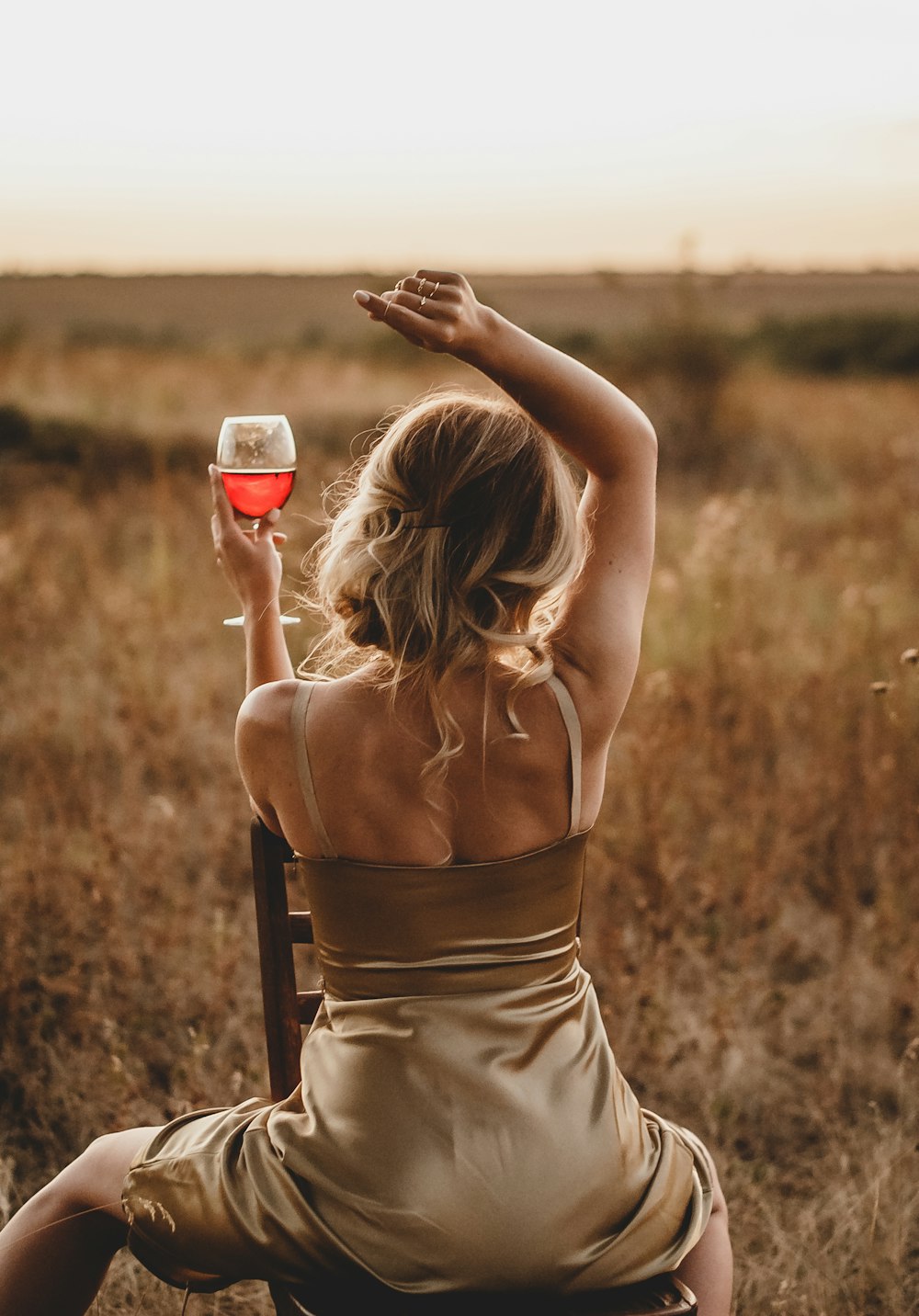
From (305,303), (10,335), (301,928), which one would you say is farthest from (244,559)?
(305,303)

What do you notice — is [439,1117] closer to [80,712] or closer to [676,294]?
[80,712]

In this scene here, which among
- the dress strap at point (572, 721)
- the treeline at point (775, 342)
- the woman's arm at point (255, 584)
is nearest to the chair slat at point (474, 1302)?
the dress strap at point (572, 721)

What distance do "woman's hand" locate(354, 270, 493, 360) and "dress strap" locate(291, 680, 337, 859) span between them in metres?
0.48

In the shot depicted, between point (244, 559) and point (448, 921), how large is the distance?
651mm

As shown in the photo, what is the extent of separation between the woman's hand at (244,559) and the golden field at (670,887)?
4.14 feet

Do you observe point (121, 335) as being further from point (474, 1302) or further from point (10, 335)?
point (474, 1302)

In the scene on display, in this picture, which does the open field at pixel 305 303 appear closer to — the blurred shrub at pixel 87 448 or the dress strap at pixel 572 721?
the blurred shrub at pixel 87 448

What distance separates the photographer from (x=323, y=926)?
1643 millimetres

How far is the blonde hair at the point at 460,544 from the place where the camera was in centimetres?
155

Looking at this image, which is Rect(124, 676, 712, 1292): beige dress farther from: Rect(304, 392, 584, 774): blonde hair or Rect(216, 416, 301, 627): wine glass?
Rect(216, 416, 301, 627): wine glass

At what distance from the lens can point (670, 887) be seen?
318 centimetres

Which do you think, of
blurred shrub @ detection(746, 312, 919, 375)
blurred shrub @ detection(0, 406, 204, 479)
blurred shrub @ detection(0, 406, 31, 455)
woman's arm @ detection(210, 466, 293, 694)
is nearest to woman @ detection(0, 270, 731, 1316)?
woman's arm @ detection(210, 466, 293, 694)

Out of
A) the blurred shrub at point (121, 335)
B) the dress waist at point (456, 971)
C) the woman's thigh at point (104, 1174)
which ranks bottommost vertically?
the woman's thigh at point (104, 1174)

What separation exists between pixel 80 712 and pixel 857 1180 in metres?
3.47
